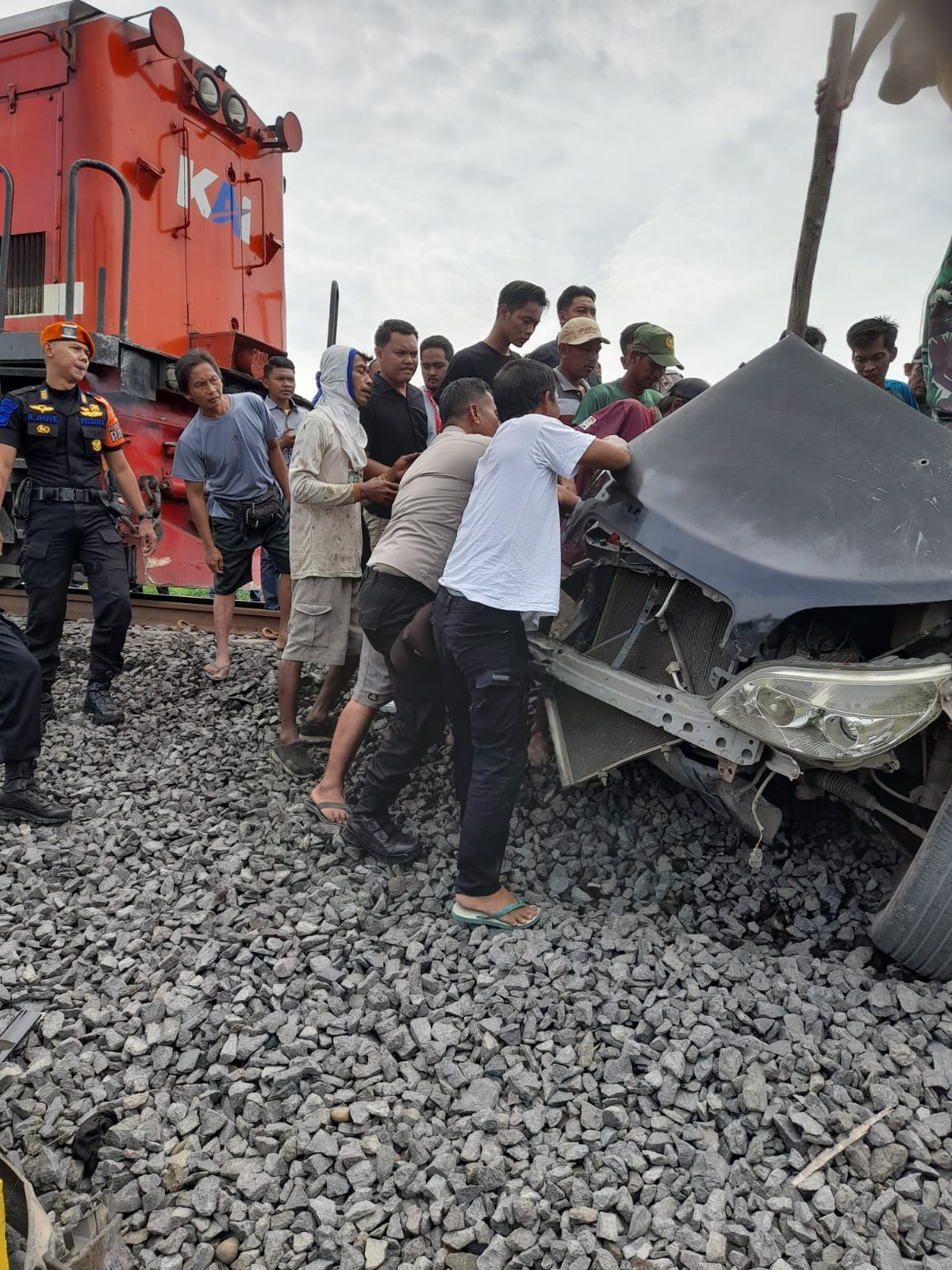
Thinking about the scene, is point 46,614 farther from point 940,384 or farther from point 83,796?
point 940,384

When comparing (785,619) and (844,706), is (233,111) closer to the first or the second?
(785,619)

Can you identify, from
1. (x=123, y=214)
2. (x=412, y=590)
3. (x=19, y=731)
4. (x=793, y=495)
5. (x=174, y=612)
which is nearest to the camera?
(x=793, y=495)

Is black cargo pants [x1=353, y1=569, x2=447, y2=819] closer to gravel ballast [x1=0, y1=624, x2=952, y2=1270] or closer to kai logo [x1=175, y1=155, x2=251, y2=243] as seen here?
gravel ballast [x1=0, y1=624, x2=952, y2=1270]

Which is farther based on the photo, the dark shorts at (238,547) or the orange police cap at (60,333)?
the dark shorts at (238,547)

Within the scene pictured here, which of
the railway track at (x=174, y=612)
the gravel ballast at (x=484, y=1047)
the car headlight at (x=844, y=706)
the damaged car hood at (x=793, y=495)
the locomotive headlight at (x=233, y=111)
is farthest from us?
the locomotive headlight at (x=233, y=111)

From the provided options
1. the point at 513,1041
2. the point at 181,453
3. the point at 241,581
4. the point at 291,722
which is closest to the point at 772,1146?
the point at 513,1041

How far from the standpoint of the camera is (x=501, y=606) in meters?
2.81

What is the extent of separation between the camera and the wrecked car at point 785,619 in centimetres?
222

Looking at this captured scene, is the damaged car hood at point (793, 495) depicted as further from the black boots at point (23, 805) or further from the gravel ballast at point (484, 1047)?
the black boots at point (23, 805)

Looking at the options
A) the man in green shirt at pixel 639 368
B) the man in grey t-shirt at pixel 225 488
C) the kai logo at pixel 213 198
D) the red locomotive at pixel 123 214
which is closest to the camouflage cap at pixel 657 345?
the man in green shirt at pixel 639 368

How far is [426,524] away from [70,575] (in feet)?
8.15

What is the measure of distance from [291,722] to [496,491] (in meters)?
1.90

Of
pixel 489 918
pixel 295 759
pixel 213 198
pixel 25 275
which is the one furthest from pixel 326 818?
pixel 213 198

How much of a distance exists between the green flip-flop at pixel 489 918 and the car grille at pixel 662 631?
0.91m
